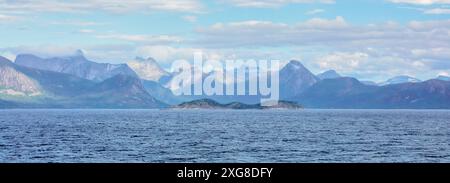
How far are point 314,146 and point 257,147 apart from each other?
11572 millimetres

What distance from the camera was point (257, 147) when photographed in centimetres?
11875

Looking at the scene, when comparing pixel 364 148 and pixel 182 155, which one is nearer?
pixel 182 155

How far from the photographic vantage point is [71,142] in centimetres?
13200
